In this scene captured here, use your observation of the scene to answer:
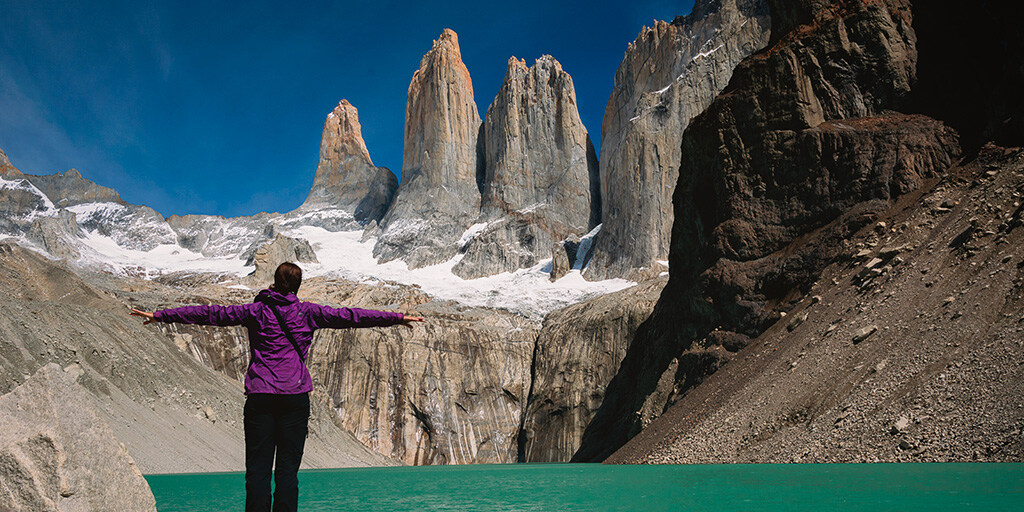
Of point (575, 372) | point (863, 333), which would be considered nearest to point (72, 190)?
point (575, 372)

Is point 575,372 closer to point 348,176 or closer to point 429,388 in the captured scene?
point 429,388

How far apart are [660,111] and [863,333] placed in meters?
67.0

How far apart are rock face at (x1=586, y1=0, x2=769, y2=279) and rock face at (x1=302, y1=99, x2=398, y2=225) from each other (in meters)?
56.8

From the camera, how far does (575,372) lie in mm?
60938

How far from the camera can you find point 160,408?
102ft

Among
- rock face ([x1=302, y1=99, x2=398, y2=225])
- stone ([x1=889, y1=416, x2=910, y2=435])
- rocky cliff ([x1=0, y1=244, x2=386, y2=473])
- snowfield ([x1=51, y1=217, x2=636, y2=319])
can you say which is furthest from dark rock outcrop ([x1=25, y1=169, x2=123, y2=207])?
stone ([x1=889, y1=416, x2=910, y2=435])

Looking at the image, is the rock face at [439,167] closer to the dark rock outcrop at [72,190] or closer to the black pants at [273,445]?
the dark rock outcrop at [72,190]

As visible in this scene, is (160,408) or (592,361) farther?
(592,361)

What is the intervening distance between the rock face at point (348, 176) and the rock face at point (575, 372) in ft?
244

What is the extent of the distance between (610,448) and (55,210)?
425ft

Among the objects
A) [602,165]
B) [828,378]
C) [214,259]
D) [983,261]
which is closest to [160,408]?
[828,378]

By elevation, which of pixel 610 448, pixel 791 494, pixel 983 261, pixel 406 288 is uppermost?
pixel 406 288

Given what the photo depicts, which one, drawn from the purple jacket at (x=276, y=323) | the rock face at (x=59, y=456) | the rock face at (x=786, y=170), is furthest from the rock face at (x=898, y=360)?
the rock face at (x=59, y=456)

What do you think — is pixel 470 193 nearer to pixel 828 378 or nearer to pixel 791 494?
pixel 828 378
